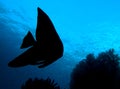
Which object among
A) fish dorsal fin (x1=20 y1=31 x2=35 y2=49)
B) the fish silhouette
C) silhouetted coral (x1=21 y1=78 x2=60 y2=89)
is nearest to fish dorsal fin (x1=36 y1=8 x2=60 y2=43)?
the fish silhouette

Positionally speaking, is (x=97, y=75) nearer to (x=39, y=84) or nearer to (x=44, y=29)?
(x=39, y=84)

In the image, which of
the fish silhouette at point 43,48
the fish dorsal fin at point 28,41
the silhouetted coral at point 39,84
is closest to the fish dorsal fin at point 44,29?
the fish silhouette at point 43,48

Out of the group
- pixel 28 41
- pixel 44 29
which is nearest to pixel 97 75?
pixel 28 41

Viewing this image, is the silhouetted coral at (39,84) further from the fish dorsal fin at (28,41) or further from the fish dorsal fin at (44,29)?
the fish dorsal fin at (44,29)

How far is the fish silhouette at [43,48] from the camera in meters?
1.12

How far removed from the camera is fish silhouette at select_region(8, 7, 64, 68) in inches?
44.1

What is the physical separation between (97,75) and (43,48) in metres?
4.64

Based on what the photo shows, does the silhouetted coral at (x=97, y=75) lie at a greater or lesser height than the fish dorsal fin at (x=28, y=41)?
greater

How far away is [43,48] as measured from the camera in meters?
1.17

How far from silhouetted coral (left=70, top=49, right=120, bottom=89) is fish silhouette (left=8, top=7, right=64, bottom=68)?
14.2 ft

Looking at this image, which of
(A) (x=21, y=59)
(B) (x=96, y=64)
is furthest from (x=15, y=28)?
(A) (x=21, y=59)

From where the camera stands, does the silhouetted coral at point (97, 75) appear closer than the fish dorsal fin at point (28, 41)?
No

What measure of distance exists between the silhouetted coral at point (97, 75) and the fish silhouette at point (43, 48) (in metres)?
4.32

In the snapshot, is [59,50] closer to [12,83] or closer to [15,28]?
[15,28]
